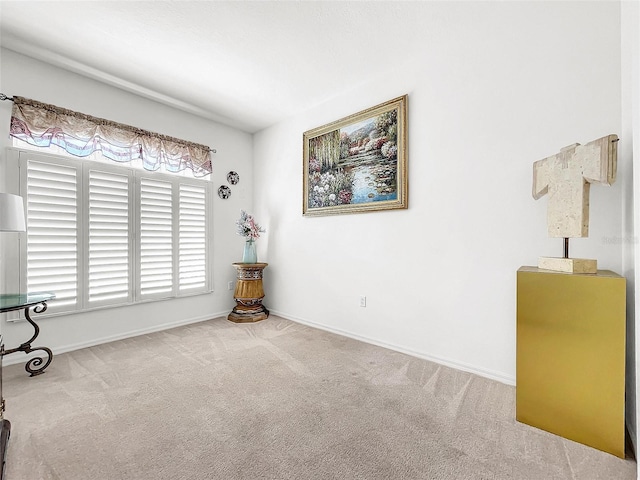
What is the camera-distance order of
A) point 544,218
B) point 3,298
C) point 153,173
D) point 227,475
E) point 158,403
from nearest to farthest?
point 227,475 → point 158,403 → point 544,218 → point 3,298 → point 153,173

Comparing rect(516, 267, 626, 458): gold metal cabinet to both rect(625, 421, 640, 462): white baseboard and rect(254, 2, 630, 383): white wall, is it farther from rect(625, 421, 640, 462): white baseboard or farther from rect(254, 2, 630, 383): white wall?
rect(254, 2, 630, 383): white wall

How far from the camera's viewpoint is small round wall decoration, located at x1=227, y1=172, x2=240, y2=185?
13.8 ft

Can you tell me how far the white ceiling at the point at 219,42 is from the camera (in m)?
2.15

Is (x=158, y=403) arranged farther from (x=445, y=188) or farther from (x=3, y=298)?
(x=445, y=188)

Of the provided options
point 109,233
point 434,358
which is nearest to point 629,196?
point 434,358

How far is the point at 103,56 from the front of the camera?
8.78ft

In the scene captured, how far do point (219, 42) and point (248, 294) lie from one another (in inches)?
112

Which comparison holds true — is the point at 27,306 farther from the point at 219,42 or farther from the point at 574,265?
the point at 574,265

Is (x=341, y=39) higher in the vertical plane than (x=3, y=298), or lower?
higher

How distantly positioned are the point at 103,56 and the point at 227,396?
3.21m

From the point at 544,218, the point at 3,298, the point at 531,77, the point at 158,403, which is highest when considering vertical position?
the point at 531,77

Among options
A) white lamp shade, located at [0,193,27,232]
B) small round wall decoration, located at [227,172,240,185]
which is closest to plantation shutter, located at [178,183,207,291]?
small round wall decoration, located at [227,172,240,185]

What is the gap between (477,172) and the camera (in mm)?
2346

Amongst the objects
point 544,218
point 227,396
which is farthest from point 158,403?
point 544,218
